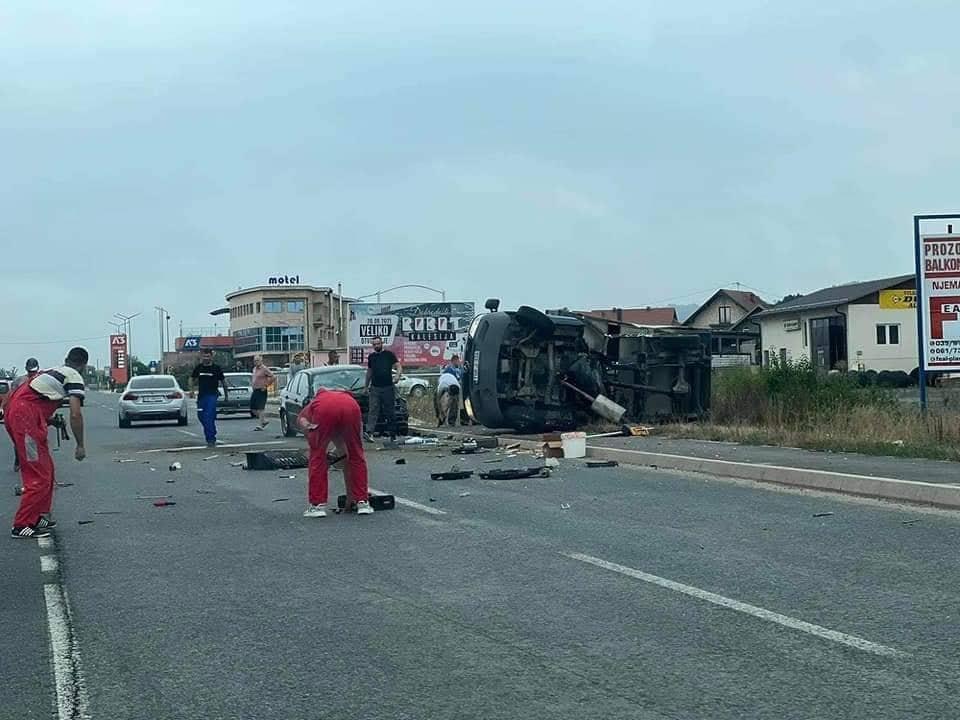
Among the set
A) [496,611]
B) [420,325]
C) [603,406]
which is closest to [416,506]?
[496,611]

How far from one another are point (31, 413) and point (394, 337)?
43613 millimetres

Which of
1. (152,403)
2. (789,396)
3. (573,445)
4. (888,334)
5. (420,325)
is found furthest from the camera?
(420,325)

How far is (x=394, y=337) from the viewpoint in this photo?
54.7 metres

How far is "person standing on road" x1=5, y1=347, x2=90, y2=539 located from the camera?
431 inches

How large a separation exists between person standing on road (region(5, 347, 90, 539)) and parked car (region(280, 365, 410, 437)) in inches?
443

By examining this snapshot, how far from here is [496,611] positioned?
293 inches

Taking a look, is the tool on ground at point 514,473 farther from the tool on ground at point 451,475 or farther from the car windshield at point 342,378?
the car windshield at point 342,378

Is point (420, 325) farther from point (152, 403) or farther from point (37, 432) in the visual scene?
point (37, 432)

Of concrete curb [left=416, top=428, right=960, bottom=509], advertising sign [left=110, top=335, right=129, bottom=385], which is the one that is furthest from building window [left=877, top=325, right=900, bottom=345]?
advertising sign [left=110, top=335, right=129, bottom=385]

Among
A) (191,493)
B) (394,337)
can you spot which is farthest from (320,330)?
(191,493)

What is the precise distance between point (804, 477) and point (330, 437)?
549 centimetres

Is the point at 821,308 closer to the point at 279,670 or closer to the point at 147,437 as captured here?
the point at 147,437

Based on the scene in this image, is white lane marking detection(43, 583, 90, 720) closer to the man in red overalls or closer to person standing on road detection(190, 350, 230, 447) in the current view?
the man in red overalls

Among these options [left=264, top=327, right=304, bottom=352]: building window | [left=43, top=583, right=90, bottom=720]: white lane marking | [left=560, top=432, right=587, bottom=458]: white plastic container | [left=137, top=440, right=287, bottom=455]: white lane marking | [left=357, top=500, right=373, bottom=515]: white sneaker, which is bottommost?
[left=43, top=583, right=90, bottom=720]: white lane marking
